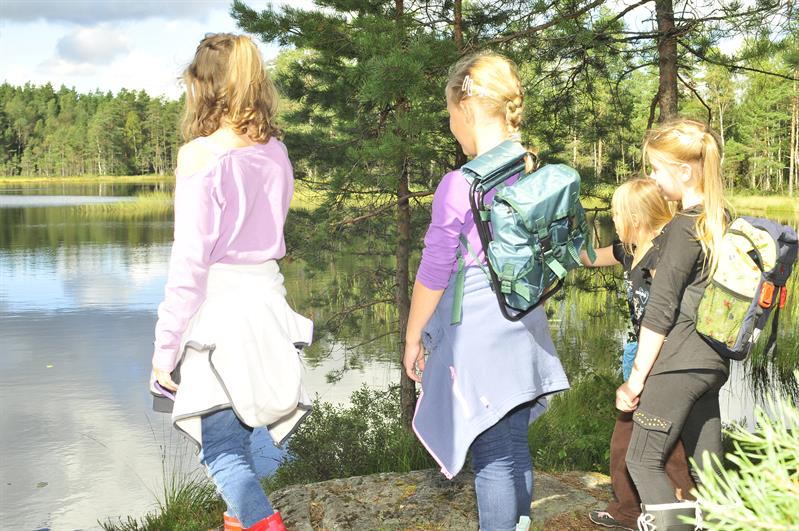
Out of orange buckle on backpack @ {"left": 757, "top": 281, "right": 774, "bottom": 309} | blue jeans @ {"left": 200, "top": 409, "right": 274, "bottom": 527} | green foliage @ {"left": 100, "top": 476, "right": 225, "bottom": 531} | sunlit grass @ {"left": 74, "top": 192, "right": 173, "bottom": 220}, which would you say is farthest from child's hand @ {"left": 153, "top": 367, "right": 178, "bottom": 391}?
sunlit grass @ {"left": 74, "top": 192, "right": 173, "bottom": 220}

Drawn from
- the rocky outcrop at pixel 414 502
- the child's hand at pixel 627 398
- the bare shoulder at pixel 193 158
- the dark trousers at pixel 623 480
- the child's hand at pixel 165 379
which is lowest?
the rocky outcrop at pixel 414 502

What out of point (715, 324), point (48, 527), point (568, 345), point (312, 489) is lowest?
point (48, 527)

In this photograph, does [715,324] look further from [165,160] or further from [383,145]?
[165,160]

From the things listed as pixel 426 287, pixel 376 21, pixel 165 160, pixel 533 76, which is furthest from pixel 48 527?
pixel 165 160

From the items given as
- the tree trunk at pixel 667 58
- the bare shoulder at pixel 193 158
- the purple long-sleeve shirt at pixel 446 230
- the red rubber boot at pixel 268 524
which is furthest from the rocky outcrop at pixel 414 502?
the tree trunk at pixel 667 58

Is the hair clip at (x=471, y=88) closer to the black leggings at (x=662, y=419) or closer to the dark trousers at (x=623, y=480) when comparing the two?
the black leggings at (x=662, y=419)

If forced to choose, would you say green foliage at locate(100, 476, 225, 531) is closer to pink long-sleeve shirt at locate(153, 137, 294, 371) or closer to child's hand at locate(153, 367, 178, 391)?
child's hand at locate(153, 367, 178, 391)

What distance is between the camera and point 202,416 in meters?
2.35

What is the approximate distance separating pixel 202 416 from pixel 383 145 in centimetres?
438

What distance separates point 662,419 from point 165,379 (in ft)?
5.11

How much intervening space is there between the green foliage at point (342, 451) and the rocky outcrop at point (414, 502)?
182cm

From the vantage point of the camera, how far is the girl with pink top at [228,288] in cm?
229

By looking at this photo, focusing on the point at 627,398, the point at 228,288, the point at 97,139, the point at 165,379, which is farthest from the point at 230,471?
the point at 97,139

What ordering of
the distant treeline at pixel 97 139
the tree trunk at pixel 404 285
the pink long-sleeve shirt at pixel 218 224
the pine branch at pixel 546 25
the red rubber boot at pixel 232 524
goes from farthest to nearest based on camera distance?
the distant treeline at pixel 97 139
the tree trunk at pixel 404 285
the pine branch at pixel 546 25
the red rubber boot at pixel 232 524
the pink long-sleeve shirt at pixel 218 224
